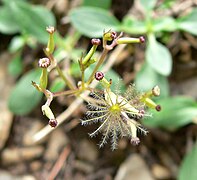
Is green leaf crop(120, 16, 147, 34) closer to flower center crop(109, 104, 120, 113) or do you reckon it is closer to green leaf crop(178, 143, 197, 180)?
green leaf crop(178, 143, 197, 180)

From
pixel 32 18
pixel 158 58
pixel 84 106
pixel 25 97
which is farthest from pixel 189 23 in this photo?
pixel 25 97

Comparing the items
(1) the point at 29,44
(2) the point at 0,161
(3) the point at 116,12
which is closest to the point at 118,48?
(3) the point at 116,12

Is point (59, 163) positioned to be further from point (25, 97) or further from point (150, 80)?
point (150, 80)

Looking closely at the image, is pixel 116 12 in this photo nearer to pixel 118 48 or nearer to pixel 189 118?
pixel 118 48

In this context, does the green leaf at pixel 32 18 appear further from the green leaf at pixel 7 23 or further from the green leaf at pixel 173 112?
the green leaf at pixel 173 112

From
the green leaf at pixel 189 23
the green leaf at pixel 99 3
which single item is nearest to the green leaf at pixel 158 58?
the green leaf at pixel 189 23
